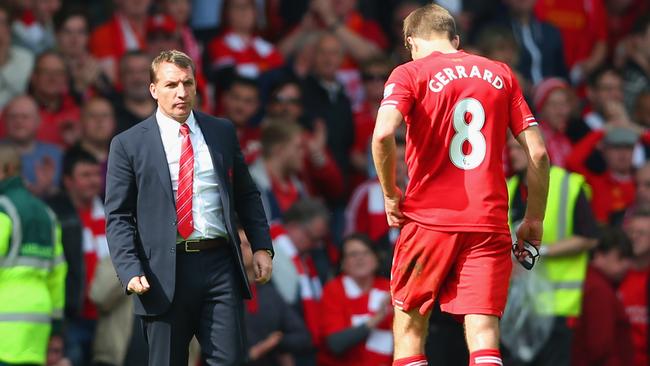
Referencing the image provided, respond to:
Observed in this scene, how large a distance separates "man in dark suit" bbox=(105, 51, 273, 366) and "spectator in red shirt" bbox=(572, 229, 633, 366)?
5389mm

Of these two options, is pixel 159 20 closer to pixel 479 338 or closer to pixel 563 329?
pixel 563 329

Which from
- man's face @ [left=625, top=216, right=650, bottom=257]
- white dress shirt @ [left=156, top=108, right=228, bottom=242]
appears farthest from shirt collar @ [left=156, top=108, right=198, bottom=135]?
man's face @ [left=625, top=216, right=650, bottom=257]

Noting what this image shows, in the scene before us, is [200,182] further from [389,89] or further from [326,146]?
[326,146]

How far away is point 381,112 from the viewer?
860cm

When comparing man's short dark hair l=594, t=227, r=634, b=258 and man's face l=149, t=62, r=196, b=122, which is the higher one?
man's face l=149, t=62, r=196, b=122

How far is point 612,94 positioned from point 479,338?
8938 mm

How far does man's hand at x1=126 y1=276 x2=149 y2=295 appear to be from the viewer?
8.42 meters

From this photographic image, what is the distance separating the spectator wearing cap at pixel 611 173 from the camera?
619 inches

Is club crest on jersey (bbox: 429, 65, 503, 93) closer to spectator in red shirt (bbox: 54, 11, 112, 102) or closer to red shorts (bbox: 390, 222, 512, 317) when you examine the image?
red shorts (bbox: 390, 222, 512, 317)

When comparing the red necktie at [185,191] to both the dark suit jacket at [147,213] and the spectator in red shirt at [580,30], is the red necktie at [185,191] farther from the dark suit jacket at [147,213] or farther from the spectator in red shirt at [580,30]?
the spectator in red shirt at [580,30]

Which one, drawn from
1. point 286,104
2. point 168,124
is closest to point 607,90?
point 286,104

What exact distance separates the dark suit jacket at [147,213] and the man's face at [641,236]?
6.79 m

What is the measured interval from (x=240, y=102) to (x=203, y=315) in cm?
624

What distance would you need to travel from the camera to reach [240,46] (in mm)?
16000
